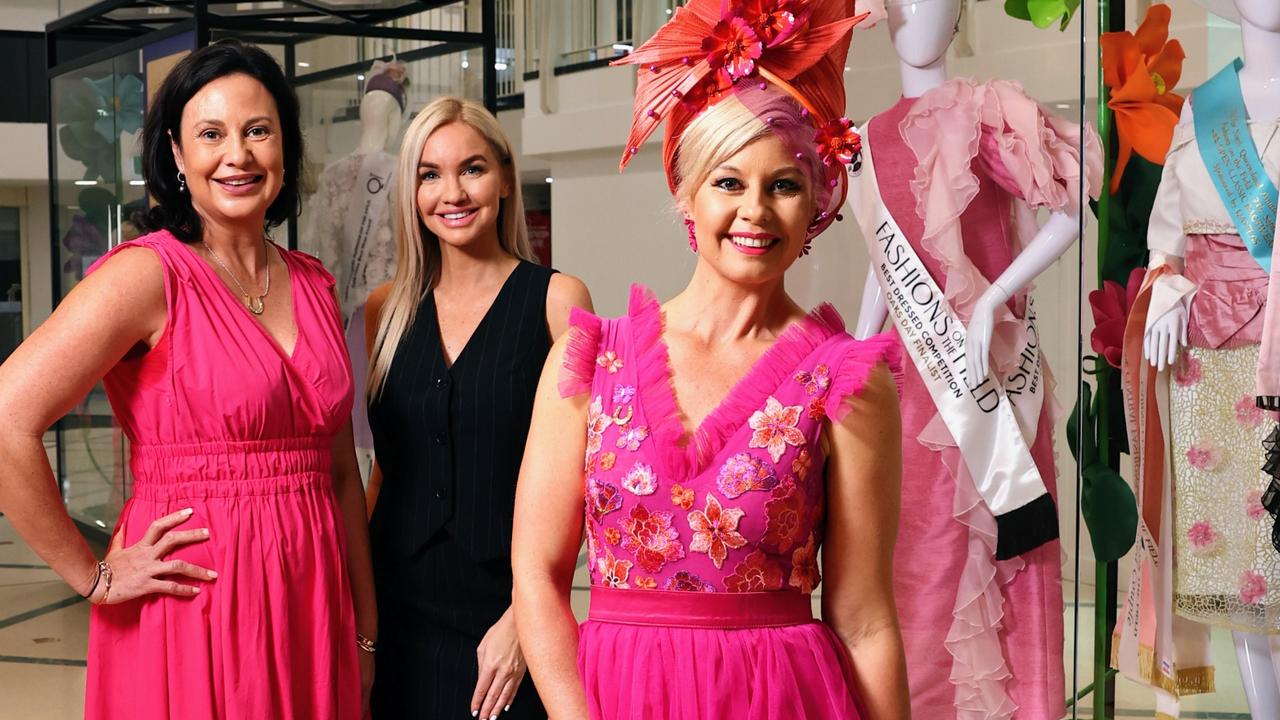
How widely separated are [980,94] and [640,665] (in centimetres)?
157

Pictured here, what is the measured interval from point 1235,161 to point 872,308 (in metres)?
0.83

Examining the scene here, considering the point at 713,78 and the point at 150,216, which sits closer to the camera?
the point at 713,78

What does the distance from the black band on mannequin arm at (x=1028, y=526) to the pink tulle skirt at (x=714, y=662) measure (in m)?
1.27

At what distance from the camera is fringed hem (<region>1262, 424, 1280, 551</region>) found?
1.98 m

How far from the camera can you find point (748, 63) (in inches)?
55.6

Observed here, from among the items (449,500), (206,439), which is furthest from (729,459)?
(206,439)

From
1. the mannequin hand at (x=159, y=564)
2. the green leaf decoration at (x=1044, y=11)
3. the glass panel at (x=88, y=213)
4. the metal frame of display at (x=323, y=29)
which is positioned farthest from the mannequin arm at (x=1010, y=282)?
the glass panel at (x=88, y=213)

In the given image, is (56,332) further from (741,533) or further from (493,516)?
(741,533)

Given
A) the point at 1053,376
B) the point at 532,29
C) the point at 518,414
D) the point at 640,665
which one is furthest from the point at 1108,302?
the point at 532,29

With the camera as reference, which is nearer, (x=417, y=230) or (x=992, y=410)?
(x=417, y=230)

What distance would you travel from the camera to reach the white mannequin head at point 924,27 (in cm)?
260

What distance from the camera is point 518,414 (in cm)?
210

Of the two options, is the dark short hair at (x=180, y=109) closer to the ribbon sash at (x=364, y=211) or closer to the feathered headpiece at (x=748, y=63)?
the feathered headpiece at (x=748, y=63)

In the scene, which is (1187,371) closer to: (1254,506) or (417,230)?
(1254,506)
